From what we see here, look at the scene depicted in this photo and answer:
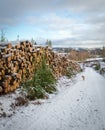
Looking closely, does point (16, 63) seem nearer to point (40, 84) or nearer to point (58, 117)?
point (40, 84)

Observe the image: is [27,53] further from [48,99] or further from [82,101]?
[82,101]

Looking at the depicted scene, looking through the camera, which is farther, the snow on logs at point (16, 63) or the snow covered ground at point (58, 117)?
the snow on logs at point (16, 63)

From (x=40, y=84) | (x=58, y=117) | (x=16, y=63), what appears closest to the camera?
(x=58, y=117)

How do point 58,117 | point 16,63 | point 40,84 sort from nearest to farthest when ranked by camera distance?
point 58,117 → point 16,63 → point 40,84

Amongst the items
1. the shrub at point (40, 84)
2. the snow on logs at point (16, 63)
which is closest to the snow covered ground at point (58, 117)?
the shrub at point (40, 84)

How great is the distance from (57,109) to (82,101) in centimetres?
261

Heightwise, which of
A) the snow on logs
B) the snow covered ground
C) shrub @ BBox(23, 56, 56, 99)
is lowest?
the snow covered ground

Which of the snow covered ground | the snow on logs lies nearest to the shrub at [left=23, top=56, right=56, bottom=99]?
the snow on logs

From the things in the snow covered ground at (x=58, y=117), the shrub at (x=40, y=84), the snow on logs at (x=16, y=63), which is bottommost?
the snow covered ground at (x=58, y=117)

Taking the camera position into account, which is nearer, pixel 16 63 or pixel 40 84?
pixel 16 63

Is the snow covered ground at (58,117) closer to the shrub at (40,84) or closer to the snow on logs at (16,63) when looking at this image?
the shrub at (40,84)

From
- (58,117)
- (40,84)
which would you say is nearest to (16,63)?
(40,84)

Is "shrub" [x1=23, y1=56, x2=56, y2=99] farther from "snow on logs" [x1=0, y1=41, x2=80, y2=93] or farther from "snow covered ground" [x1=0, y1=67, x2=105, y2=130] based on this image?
"snow covered ground" [x1=0, y1=67, x2=105, y2=130]

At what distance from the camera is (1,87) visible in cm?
1198
